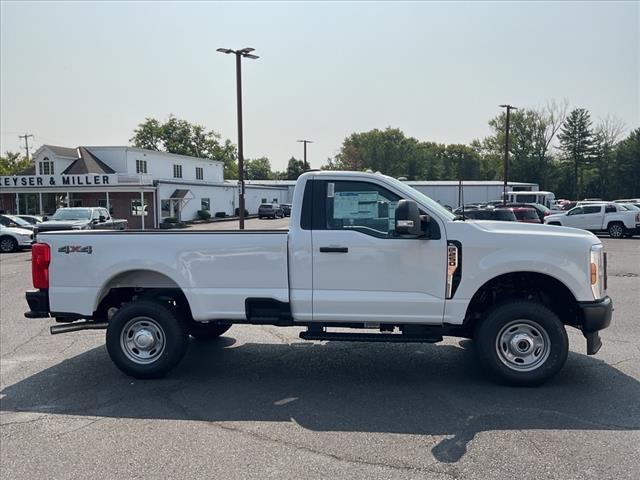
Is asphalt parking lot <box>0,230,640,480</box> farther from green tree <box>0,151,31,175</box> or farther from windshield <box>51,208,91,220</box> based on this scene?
green tree <box>0,151,31,175</box>

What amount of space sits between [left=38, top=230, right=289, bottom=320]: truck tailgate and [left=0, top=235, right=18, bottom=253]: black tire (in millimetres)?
19918

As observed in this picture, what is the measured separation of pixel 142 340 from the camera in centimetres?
580

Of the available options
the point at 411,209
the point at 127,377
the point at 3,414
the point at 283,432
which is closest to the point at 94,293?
the point at 127,377

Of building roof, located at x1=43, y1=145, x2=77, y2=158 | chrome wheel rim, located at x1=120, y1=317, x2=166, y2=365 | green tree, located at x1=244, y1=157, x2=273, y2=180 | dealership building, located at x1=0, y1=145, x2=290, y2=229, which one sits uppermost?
green tree, located at x1=244, y1=157, x2=273, y2=180

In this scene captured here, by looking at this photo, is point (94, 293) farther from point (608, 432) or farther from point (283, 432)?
point (608, 432)

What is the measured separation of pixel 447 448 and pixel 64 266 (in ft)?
14.0

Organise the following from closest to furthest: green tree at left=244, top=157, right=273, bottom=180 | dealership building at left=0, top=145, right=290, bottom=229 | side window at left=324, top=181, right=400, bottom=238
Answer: side window at left=324, top=181, right=400, bottom=238 → dealership building at left=0, top=145, right=290, bottom=229 → green tree at left=244, top=157, right=273, bottom=180

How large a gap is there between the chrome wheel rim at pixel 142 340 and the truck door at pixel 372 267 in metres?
1.72

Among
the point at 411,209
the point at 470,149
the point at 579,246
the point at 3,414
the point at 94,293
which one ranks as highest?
the point at 470,149

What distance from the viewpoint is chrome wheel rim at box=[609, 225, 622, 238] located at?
2631cm

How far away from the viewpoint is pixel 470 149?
108938 millimetres

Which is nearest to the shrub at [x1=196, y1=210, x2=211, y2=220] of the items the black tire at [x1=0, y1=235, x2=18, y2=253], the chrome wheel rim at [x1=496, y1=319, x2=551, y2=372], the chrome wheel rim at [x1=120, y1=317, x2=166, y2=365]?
the black tire at [x1=0, y1=235, x2=18, y2=253]

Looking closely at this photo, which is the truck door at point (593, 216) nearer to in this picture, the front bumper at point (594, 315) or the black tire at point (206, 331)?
the front bumper at point (594, 315)

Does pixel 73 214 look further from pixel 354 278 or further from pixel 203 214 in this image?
pixel 203 214
